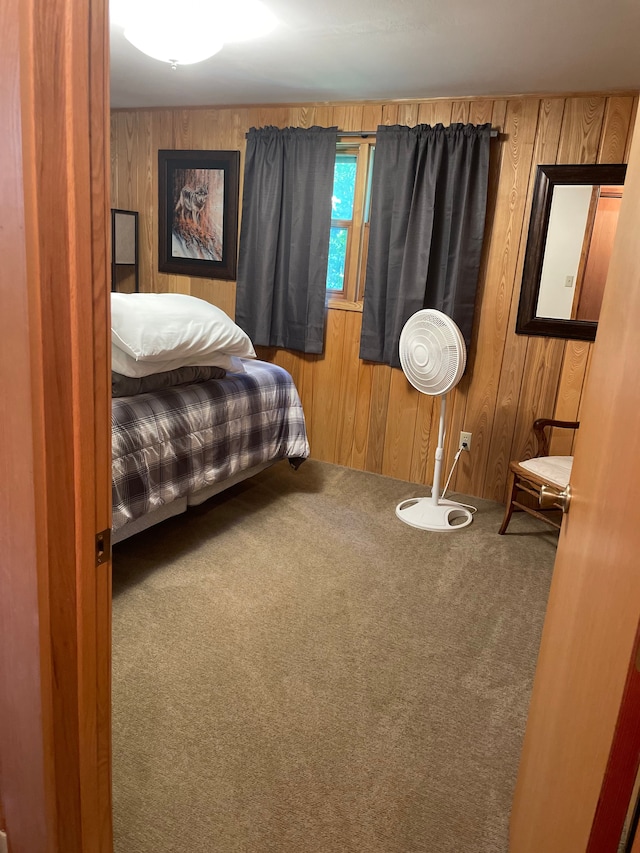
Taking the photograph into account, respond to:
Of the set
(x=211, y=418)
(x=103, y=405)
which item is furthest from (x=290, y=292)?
(x=103, y=405)

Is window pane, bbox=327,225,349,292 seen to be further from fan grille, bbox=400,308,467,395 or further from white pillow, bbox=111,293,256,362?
white pillow, bbox=111,293,256,362

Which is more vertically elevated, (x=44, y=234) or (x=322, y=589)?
(x=44, y=234)

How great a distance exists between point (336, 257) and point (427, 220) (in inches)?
28.0

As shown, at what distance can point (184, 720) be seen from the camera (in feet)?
6.28

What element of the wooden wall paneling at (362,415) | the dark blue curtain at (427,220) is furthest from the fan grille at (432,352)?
the wooden wall paneling at (362,415)

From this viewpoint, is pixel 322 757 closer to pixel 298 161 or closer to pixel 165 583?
pixel 165 583

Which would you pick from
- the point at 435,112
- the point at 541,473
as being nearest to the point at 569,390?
the point at 541,473

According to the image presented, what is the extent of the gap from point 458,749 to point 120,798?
97 cm

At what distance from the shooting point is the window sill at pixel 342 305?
4031 mm

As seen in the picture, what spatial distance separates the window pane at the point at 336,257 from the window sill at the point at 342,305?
88 millimetres

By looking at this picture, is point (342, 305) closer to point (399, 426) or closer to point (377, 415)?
point (377, 415)

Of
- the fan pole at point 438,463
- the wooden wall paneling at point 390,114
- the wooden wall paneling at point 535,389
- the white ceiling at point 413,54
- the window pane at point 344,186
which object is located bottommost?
the fan pole at point 438,463

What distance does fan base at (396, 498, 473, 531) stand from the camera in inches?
136

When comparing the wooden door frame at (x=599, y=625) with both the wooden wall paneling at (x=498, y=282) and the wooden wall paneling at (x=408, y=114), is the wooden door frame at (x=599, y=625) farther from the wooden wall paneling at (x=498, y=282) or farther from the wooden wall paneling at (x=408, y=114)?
the wooden wall paneling at (x=408, y=114)
